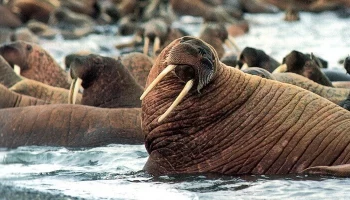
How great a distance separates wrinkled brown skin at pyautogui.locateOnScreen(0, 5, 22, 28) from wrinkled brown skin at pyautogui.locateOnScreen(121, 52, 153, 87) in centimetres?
2300

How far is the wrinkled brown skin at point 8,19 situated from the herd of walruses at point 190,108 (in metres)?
21.5

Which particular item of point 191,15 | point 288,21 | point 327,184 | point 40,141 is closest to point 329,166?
point 327,184

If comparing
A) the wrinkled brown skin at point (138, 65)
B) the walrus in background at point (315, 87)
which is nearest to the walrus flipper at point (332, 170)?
the walrus in background at point (315, 87)

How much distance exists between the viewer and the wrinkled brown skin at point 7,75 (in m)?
14.4

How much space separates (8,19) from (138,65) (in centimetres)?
2368

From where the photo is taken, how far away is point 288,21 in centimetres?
4106

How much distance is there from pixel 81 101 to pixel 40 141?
159cm

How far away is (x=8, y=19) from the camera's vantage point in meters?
37.7

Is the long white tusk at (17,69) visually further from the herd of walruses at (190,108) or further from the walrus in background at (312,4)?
the walrus in background at (312,4)

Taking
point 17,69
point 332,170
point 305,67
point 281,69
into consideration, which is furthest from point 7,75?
point 332,170

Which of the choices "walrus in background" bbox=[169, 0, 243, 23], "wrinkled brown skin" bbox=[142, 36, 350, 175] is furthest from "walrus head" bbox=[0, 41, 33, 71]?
"walrus in background" bbox=[169, 0, 243, 23]

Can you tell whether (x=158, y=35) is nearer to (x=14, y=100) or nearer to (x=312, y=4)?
(x=14, y=100)

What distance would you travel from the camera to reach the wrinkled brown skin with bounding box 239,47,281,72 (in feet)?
46.3

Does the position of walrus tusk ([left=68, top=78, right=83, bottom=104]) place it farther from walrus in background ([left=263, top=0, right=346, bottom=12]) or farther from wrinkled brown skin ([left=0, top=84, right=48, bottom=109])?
walrus in background ([left=263, top=0, right=346, bottom=12])
